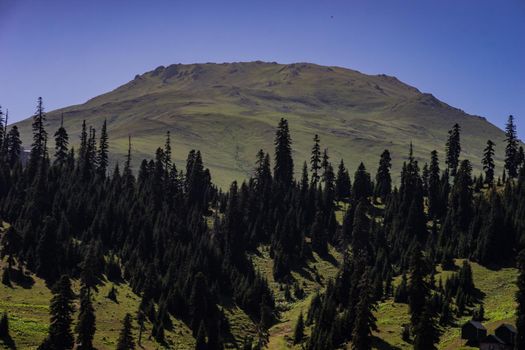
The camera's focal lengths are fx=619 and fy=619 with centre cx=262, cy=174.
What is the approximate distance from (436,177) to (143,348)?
3289 inches

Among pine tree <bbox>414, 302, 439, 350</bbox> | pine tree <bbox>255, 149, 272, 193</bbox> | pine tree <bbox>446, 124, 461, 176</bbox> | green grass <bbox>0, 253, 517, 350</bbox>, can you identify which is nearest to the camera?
pine tree <bbox>414, 302, 439, 350</bbox>

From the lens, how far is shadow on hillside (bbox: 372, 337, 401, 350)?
85062 millimetres

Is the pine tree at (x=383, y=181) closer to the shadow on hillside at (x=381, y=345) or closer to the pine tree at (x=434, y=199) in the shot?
the pine tree at (x=434, y=199)

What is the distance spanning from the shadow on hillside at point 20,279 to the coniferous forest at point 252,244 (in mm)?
373

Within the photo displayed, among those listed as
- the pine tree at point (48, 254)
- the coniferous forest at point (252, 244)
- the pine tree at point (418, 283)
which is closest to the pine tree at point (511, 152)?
the coniferous forest at point (252, 244)

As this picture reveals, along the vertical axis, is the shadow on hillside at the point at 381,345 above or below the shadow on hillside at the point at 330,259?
below

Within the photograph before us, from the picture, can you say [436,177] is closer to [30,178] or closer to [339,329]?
[339,329]

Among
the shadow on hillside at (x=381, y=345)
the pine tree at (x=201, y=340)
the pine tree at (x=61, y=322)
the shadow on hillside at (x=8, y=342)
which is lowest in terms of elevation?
the pine tree at (x=201, y=340)

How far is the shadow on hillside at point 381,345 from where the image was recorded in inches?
3349

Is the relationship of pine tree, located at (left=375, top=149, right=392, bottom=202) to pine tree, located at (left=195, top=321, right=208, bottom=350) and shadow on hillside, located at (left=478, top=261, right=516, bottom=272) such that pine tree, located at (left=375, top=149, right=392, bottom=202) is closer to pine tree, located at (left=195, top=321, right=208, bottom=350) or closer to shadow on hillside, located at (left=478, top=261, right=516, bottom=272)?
shadow on hillside, located at (left=478, top=261, right=516, bottom=272)

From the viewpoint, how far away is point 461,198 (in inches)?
5094

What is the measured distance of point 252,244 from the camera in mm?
135750

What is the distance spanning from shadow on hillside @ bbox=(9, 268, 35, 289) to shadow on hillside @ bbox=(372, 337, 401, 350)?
177ft

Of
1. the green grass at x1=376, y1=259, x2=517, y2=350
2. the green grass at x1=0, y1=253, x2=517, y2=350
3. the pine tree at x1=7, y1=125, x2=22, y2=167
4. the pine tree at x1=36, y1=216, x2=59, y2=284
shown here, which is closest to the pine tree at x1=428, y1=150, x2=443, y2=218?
the green grass at x1=0, y1=253, x2=517, y2=350
